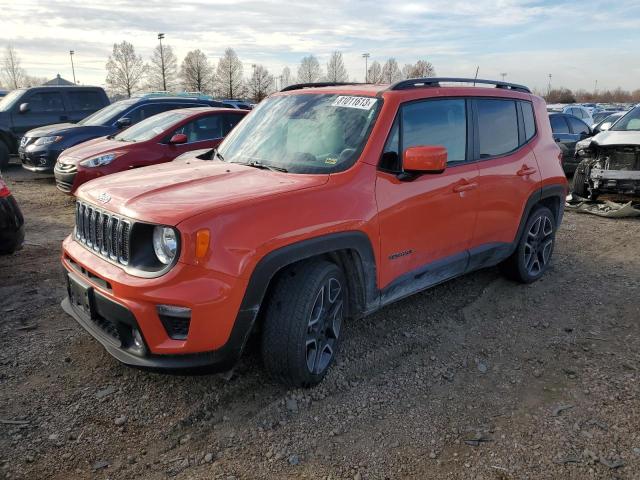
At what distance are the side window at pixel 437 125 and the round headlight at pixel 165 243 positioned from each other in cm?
170

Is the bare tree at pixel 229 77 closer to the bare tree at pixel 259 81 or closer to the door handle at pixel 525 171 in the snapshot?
the bare tree at pixel 259 81

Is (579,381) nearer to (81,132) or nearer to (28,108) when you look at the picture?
(81,132)

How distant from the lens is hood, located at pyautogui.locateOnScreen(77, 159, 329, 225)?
106 inches

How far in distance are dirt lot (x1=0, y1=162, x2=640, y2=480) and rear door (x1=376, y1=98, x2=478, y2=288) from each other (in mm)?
576

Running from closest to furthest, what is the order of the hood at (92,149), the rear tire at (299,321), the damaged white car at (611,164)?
the rear tire at (299,321) < the hood at (92,149) < the damaged white car at (611,164)

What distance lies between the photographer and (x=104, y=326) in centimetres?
296

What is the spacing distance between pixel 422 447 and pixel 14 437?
2.14 metres

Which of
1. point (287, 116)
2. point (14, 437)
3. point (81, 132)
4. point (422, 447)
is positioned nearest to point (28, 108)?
point (81, 132)

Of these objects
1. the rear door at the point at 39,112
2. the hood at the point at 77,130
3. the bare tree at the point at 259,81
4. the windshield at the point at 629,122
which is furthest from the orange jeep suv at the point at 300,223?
the bare tree at the point at 259,81

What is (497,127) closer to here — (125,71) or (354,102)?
(354,102)

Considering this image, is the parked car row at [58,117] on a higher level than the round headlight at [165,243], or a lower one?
lower

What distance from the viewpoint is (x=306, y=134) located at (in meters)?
3.66

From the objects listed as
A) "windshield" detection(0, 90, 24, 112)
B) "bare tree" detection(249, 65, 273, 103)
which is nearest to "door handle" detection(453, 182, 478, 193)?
"windshield" detection(0, 90, 24, 112)

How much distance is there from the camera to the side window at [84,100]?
13156 millimetres
